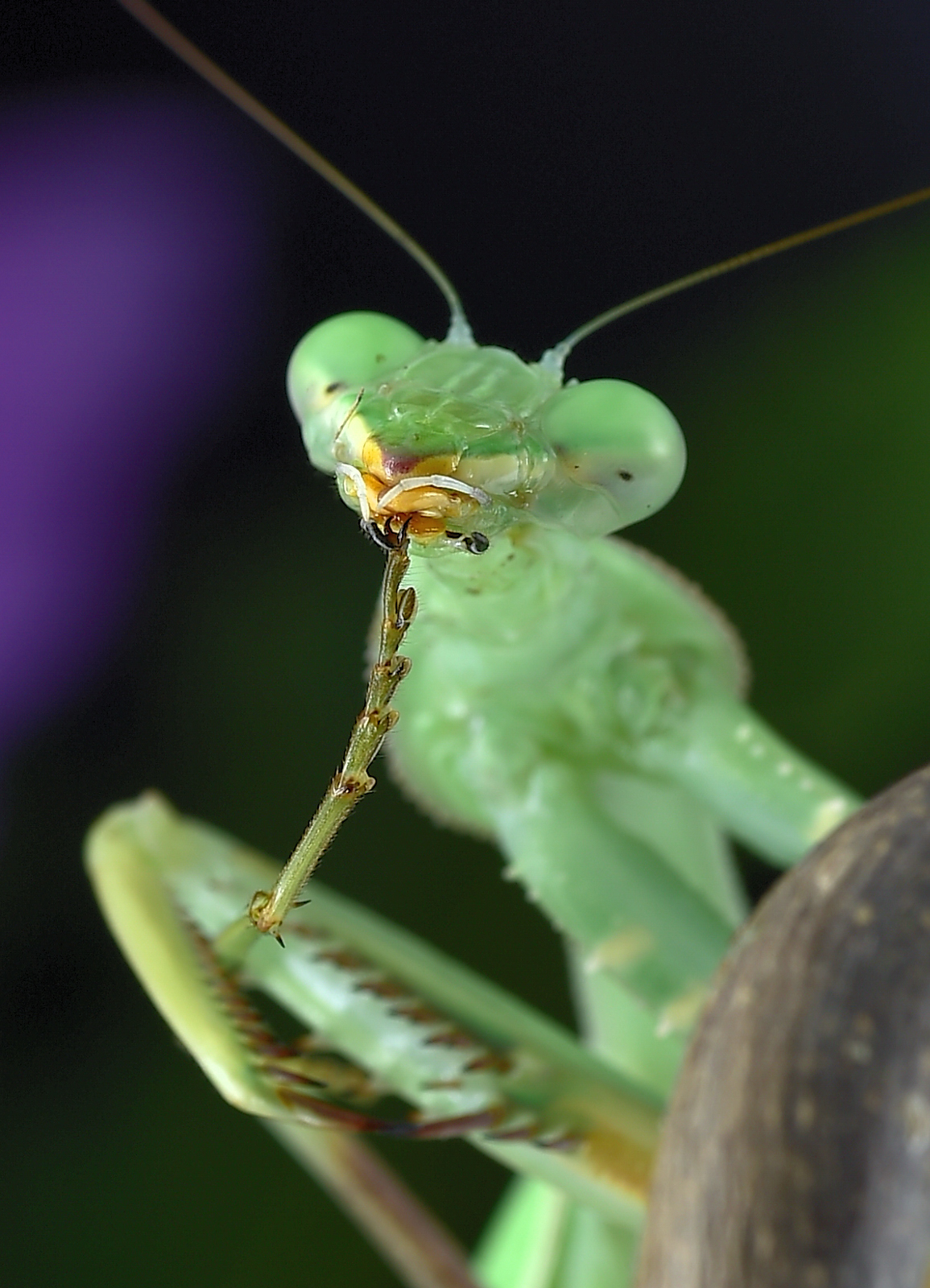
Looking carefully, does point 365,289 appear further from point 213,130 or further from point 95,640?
point 95,640

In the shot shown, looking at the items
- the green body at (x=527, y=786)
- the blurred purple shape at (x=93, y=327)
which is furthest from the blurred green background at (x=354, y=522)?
the green body at (x=527, y=786)

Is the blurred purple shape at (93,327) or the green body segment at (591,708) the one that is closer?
the green body segment at (591,708)

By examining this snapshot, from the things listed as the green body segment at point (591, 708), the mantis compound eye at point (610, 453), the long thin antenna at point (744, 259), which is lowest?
the green body segment at point (591, 708)

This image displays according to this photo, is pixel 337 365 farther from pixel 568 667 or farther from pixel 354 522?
pixel 354 522

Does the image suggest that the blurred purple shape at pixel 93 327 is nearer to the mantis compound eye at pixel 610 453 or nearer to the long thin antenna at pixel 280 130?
the long thin antenna at pixel 280 130

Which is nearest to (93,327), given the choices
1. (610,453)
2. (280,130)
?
(280,130)

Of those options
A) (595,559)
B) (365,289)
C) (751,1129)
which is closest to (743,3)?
(365,289)

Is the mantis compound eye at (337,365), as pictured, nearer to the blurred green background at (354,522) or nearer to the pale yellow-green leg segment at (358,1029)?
the pale yellow-green leg segment at (358,1029)

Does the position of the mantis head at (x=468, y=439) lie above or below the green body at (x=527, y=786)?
above
